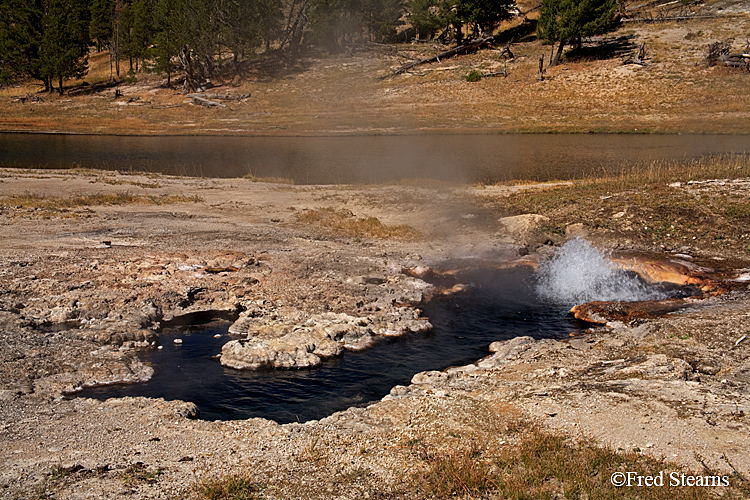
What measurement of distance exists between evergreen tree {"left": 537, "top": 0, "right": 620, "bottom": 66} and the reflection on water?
836 inches

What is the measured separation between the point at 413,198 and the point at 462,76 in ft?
147

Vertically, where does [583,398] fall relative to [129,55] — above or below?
below

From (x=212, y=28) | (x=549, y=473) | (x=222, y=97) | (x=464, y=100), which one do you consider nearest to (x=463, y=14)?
(x=464, y=100)

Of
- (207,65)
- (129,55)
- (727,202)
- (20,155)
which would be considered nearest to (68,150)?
(20,155)

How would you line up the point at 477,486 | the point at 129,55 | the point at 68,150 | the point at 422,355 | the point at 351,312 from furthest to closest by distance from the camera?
1. the point at 129,55
2. the point at 68,150
3. the point at 351,312
4. the point at 422,355
5. the point at 477,486

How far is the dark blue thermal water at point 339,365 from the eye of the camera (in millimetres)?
10378

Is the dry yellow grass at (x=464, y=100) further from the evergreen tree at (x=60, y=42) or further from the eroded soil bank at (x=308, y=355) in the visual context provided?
the eroded soil bank at (x=308, y=355)

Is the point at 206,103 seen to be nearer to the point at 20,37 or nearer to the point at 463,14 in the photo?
the point at 20,37

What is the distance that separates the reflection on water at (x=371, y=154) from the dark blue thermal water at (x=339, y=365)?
18.4m

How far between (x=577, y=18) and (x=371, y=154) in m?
34.9

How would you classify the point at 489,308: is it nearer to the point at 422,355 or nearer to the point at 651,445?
the point at 422,355

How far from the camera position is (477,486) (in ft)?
23.3

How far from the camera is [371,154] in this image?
42.0 metres

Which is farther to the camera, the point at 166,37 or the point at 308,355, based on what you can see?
the point at 166,37
